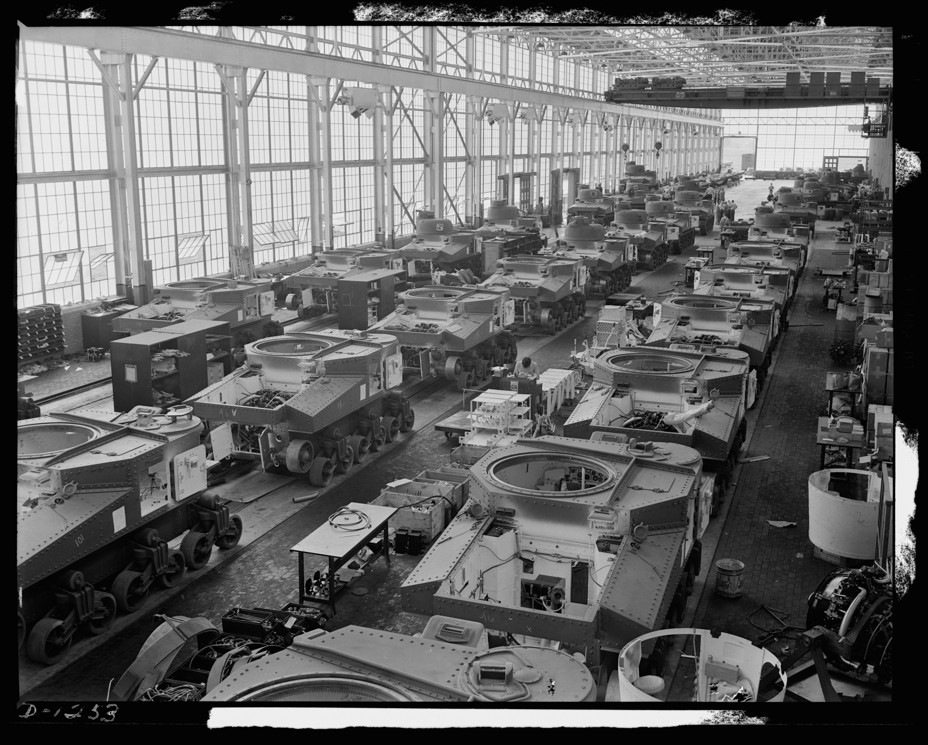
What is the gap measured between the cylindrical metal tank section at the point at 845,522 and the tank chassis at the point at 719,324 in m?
7.01

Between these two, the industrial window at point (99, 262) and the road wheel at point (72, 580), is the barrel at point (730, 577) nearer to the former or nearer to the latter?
the road wheel at point (72, 580)

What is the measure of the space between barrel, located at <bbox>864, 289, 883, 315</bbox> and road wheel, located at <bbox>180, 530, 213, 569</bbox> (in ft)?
50.8

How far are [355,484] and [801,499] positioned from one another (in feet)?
23.6

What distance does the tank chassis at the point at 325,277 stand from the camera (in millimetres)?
29031

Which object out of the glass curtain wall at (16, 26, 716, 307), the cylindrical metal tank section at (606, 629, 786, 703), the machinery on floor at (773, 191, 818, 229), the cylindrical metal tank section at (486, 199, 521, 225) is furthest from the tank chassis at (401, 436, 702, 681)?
the machinery on floor at (773, 191, 818, 229)

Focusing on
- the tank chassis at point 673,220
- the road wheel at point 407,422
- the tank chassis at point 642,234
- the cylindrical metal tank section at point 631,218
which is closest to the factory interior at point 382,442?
the road wheel at point 407,422

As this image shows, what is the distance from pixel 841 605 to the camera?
10.8 meters

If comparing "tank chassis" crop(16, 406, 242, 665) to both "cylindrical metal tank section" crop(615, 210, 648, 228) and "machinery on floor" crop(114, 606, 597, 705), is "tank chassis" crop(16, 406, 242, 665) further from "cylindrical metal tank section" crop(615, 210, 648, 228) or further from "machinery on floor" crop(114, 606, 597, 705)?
"cylindrical metal tank section" crop(615, 210, 648, 228)

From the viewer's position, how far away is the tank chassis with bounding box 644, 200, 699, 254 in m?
44.6

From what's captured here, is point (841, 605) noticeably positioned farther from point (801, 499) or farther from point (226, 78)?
point (226, 78)

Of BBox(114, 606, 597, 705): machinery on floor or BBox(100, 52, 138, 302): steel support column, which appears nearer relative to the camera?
BBox(114, 606, 597, 705): machinery on floor

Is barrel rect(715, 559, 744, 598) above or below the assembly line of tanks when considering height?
below

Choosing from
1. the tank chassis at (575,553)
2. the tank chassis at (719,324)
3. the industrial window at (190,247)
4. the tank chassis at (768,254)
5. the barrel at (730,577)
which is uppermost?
the industrial window at (190,247)

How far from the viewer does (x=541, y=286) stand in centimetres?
2702
